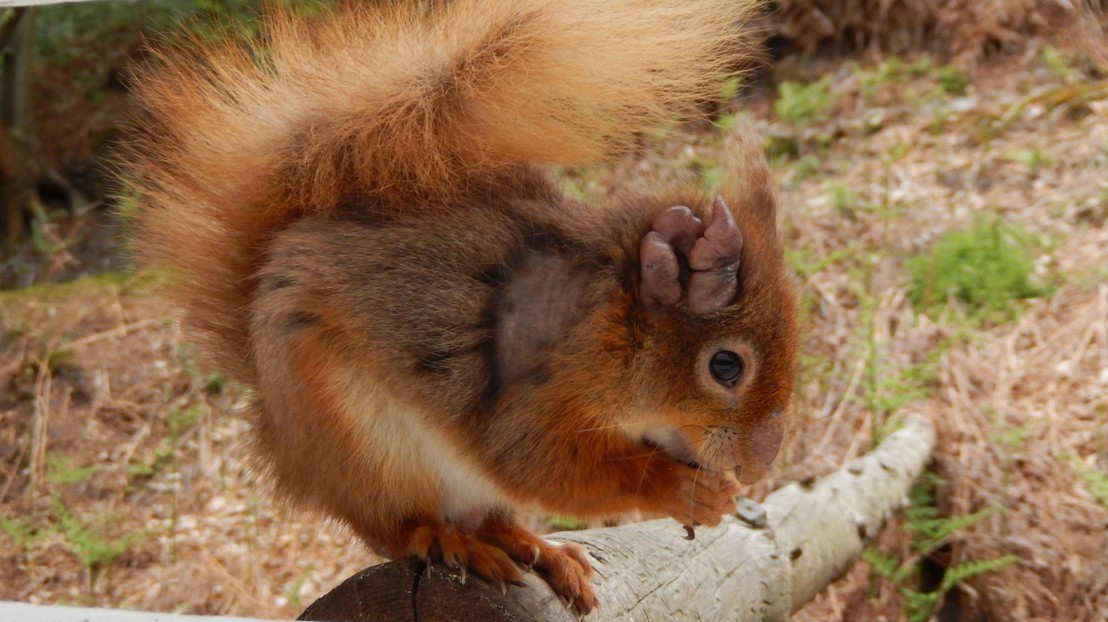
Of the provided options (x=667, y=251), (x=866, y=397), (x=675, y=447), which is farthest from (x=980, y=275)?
(x=667, y=251)

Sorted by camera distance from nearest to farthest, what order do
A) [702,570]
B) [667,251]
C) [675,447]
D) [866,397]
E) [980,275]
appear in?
[667,251] < [675,447] < [702,570] < [866,397] < [980,275]

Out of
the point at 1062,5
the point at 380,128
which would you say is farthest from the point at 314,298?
the point at 1062,5

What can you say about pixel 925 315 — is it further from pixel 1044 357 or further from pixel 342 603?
pixel 342 603

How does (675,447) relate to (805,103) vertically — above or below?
above

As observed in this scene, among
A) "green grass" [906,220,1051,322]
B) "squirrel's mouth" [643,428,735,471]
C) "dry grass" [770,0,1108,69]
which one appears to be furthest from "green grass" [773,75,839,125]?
"squirrel's mouth" [643,428,735,471]

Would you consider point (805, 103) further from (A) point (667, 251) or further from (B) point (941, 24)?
(A) point (667, 251)

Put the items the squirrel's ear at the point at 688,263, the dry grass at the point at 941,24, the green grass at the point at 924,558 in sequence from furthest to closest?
the dry grass at the point at 941,24 → the green grass at the point at 924,558 → the squirrel's ear at the point at 688,263

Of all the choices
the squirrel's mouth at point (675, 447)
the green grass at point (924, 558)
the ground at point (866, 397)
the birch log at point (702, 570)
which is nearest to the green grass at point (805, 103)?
the ground at point (866, 397)

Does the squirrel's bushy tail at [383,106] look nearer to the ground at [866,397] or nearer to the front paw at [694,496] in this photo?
the ground at [866,397]
